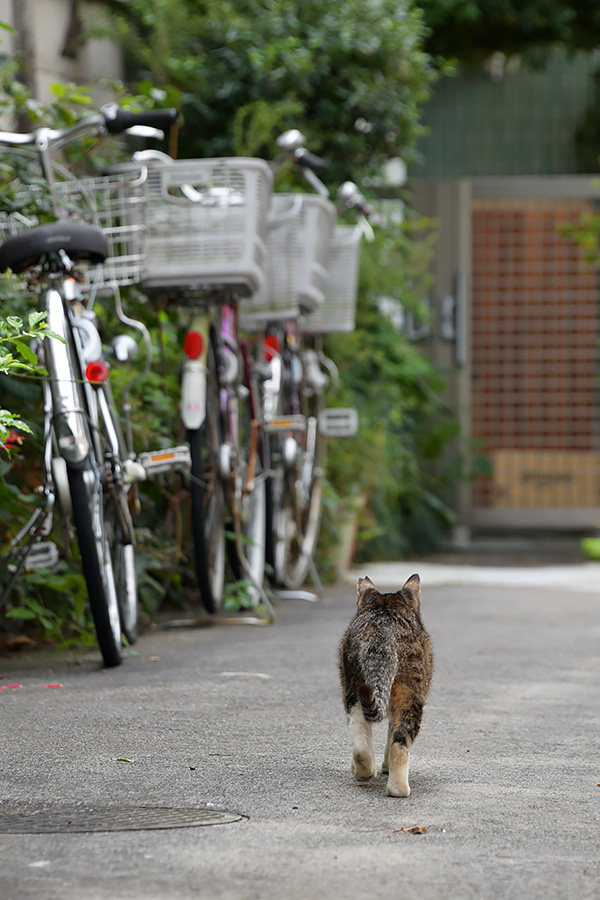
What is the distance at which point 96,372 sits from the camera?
11.0ft

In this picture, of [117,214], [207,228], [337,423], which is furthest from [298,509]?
[117,214]

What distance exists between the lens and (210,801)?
2059 millimetres

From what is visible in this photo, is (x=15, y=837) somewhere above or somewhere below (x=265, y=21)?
below

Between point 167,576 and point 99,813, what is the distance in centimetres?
246

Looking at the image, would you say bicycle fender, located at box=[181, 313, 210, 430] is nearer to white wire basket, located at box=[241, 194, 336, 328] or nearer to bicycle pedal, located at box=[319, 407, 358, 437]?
white wire basket, located at box=[241, 194, 336, 328]

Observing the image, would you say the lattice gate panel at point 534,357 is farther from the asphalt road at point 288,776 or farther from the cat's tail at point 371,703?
the cat's tail at point 371,703

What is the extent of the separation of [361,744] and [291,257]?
9.79 feet

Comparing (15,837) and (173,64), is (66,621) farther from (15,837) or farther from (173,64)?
(173,64)

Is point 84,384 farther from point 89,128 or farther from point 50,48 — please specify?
point 50,48

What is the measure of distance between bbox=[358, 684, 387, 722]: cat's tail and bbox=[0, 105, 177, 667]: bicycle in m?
1.21

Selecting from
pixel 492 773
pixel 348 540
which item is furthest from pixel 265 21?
pixel 492 773

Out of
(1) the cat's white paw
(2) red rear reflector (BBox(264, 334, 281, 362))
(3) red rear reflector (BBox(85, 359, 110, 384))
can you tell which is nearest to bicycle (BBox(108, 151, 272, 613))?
(2) red rear reflector (BBox(264, 334, 281, 362))

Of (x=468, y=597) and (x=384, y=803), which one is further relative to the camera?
(x=468, y=597)

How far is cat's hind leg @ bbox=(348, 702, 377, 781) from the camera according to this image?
212 centimetres
